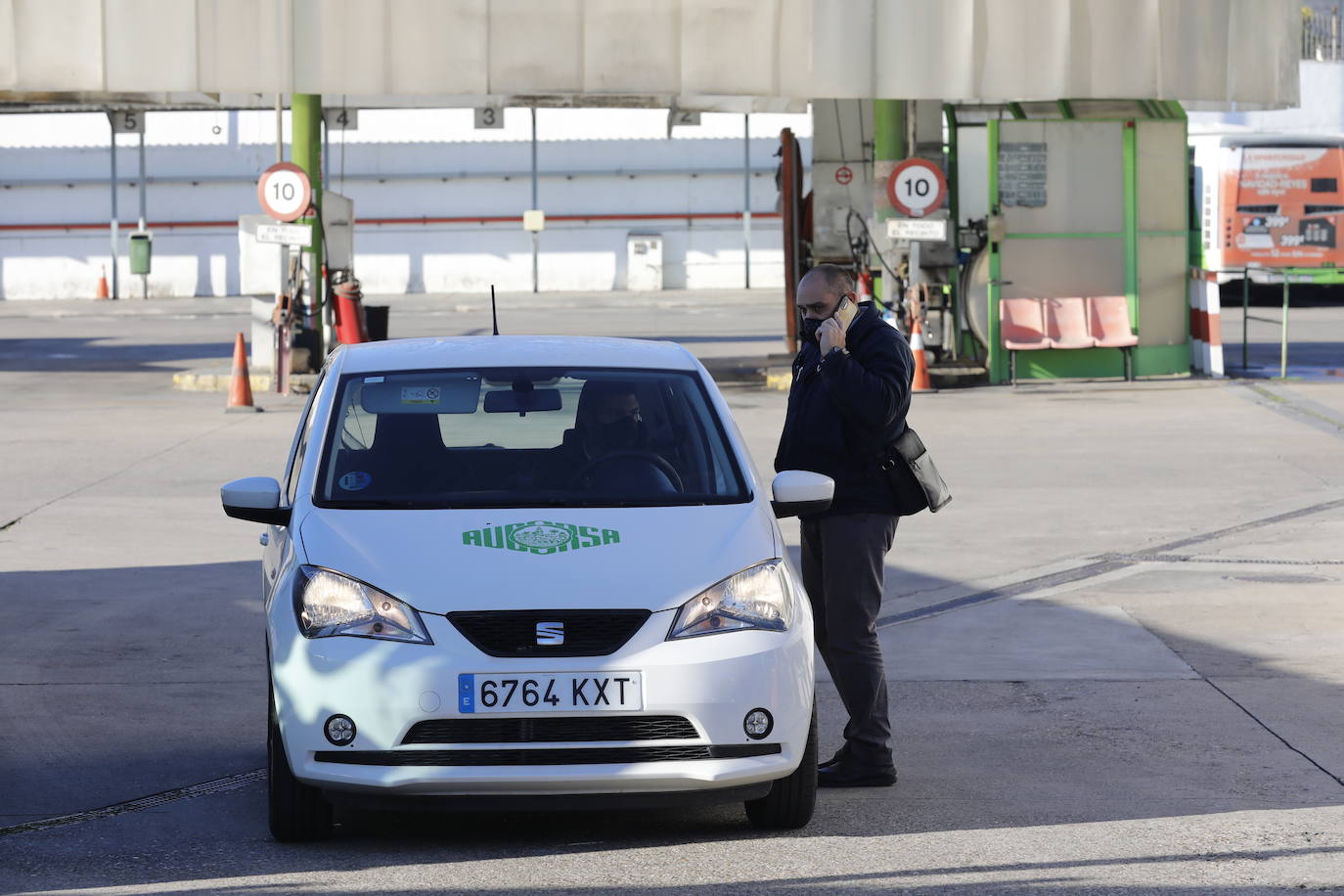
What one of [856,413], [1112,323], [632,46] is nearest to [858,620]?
[856,413]

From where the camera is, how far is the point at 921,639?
9.24 m

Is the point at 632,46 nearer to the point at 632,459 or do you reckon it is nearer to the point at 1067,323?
the point at 1067,323

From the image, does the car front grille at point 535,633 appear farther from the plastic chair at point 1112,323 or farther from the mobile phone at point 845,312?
the plastic chair at point 1112,323

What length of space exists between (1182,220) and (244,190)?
118 ft

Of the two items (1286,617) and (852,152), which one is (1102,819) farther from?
(852,152)

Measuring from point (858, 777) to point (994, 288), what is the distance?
55.7ft

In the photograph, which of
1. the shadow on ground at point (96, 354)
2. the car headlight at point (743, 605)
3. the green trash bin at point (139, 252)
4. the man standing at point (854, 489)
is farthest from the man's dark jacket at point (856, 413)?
the green trash bin at point (139, 252)

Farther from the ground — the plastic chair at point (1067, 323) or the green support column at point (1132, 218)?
the green support column at point (1132, 218)

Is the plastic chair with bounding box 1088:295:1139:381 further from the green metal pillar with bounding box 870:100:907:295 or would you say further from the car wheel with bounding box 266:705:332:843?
the car wheel with bounding box 266:705:332:843

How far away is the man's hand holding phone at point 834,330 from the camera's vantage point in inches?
265

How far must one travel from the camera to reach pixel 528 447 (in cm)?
695

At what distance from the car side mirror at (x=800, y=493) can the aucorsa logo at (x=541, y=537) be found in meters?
0.66

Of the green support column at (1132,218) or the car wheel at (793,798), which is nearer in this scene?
the car wheel at (793,798)

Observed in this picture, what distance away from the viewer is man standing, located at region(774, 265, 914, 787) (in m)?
6.66
